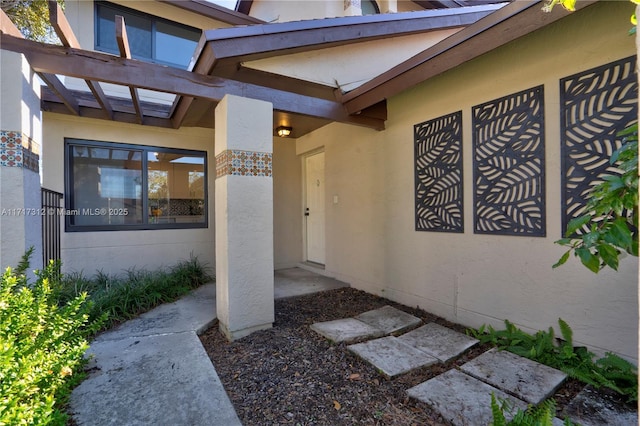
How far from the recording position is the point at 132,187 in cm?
484

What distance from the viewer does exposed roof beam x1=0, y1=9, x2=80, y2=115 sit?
252 cm

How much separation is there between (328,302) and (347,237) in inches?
49.1

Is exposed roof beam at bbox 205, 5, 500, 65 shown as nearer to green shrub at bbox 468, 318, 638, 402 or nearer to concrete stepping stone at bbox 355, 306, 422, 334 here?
concrete stepping stone at bbox 355, 306, 422, 334

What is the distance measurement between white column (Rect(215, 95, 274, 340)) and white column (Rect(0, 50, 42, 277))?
1563 mm

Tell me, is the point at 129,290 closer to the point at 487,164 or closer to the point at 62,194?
the point at 62,194

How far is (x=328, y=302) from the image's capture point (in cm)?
422

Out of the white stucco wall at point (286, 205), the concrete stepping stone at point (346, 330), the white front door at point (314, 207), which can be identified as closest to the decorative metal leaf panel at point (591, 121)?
the concrete stepping stone at point (346, 330)

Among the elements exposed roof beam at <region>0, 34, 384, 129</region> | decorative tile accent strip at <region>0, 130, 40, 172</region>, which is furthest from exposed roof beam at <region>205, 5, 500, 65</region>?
decorative tile accent strip at <region>0, 130, 40, 172</region>

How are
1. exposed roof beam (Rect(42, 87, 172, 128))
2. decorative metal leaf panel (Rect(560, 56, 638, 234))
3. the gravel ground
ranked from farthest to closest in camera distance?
exposed roof beam (Rect(42, 87, 172, 128)) < decorative metal leaf panel (Rect(560, 56, 638, 234)) < the gravel ground

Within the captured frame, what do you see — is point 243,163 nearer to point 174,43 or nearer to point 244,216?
point 244,216

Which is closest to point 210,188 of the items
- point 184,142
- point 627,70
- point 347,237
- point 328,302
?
point 184,142

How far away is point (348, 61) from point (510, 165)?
249 cm

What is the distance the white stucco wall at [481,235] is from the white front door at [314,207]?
0.70 m

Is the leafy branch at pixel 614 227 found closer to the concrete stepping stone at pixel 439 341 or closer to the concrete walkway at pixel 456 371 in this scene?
the concrete walkway at pixel 456 371
